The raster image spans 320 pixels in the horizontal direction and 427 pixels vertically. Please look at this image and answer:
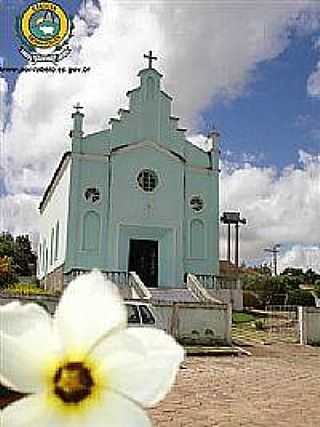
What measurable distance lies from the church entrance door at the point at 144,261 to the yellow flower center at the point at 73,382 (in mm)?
27391

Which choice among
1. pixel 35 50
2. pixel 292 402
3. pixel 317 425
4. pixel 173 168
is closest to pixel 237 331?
pixel 173 168

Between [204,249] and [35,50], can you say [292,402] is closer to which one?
[35,50]

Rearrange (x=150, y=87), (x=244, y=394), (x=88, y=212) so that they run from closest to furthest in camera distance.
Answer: (x=244, y=394), (x=88, y=212), (x=150, y=87)

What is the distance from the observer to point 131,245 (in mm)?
28344

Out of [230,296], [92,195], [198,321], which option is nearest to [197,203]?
[230,296]

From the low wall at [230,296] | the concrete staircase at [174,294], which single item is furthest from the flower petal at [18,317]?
the low wall at [230,296]

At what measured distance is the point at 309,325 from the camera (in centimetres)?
2153

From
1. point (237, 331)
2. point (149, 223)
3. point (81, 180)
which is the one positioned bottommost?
point (237, 331)

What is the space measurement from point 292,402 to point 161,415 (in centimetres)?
259

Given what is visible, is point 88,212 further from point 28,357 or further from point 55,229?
point 28,357

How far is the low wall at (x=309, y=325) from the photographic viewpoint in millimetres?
21312

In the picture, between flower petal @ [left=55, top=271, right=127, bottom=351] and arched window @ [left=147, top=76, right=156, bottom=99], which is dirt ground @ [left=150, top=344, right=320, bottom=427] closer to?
flower petal @ [left=55, top=271, right=127, bottom=351]

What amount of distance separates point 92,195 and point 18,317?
91.7ft

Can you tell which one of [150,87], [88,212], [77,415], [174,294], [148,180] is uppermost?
[150,87]
